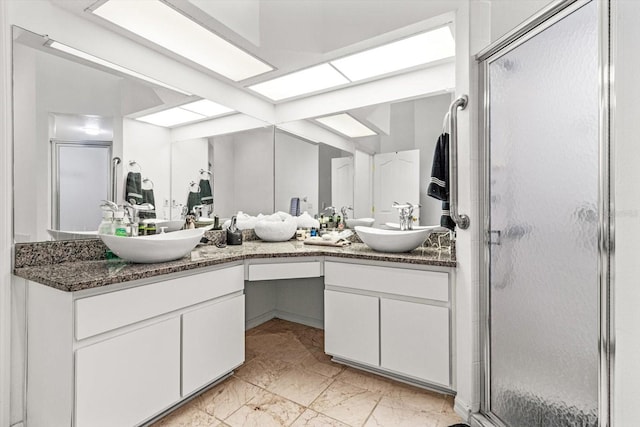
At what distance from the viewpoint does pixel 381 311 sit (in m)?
2.00

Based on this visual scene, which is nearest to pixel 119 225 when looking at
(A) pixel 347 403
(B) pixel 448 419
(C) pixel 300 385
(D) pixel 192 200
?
(D) pixel 192 200

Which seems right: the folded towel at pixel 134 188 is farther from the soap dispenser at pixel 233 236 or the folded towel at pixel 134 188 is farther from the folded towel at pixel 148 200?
the soap dispenser at pixel 233 236

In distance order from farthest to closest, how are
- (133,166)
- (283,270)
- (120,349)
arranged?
(283,270)
(133,166)
(120,349)

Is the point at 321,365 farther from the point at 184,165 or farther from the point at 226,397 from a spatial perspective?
the point at 184,165

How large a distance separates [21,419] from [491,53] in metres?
2.92

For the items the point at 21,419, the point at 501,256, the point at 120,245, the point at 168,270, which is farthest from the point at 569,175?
the point at 21,419

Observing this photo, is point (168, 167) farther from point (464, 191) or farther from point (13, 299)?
point (464, 191)

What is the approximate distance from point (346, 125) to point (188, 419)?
2.41 m

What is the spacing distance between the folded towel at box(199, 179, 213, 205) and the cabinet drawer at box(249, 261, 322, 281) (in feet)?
2.83

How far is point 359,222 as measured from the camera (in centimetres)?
277

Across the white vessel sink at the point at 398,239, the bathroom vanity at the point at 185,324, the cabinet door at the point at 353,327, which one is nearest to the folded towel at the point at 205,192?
the bathroom vanity at the point at 185,324

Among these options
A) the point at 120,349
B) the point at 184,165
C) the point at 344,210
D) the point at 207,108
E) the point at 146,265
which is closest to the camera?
the point at 120,349

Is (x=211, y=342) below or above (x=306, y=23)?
below

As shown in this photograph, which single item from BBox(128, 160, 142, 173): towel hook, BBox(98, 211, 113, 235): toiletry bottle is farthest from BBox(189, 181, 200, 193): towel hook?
BBox(98, 211, 113, 235): toiletry bottle
